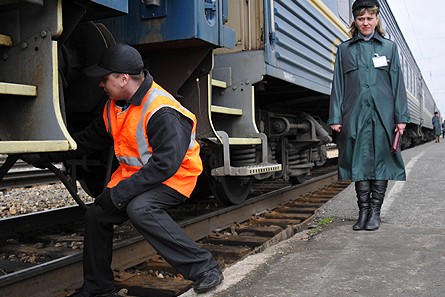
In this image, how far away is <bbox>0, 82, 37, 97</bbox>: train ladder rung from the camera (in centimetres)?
229

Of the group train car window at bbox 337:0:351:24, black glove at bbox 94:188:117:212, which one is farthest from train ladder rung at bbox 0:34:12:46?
train car window at bbox 337:0:351:24

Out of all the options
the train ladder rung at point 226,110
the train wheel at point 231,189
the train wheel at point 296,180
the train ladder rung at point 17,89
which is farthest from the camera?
the train wheel at point 296,180

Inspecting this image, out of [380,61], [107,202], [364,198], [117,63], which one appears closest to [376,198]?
[364,198]

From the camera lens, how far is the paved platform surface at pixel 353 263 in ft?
Answer: 8.65

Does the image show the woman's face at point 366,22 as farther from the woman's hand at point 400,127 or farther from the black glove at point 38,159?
the black glove at point 38,159

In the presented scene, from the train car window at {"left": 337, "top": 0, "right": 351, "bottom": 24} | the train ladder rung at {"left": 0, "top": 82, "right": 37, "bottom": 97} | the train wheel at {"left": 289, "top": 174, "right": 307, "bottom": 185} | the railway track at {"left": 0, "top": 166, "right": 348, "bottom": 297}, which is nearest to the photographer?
the train ladder rung at {"left": 0, "top": 82, "right": 37, "bottom": 97}

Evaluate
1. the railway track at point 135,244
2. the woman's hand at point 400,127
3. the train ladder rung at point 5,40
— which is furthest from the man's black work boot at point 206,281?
the woman's hand at point 400,127

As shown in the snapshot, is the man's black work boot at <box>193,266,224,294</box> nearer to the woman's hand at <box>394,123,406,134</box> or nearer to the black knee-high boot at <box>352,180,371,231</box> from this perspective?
the black knee-high boot at <box>352,180,371,231</box>

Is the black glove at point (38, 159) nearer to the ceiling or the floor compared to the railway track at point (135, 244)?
nearer to the ceiling

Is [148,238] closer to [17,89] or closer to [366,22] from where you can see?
[17,89]

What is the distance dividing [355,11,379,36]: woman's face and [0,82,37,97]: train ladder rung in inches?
103

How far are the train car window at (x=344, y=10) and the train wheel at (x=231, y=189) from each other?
373 centimetres

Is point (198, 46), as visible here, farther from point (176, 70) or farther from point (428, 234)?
point (428, 234)

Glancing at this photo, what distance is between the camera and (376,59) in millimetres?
4027
